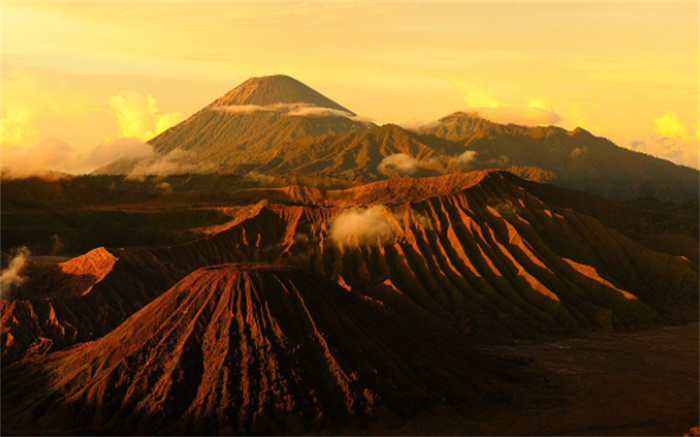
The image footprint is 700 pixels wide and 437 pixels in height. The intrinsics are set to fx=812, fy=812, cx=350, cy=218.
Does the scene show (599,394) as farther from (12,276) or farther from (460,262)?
(12,276)

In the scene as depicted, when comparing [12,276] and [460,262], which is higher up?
[12,276]

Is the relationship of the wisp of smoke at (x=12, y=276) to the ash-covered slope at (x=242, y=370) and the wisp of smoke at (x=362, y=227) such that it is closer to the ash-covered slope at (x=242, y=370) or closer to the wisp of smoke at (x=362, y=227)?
the ash-covered slope at (x=242, y=370)

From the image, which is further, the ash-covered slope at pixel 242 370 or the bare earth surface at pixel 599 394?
the bare earth surface at pixel 599 394

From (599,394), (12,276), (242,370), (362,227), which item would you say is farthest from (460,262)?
(12,276)

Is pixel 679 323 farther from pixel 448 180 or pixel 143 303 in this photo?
pixel 143 303

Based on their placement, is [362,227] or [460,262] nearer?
[460,262]

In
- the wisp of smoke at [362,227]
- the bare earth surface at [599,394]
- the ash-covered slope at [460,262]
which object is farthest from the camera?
the wisp of smoke at [362,227]

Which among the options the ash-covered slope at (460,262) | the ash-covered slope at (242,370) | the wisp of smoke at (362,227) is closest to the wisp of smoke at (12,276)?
the ash-covered slope at (460,262)
